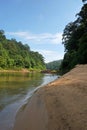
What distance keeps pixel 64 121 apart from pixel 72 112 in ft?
1.25

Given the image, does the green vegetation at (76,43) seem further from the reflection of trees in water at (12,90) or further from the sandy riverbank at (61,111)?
the sandy riverbank at (61,111)

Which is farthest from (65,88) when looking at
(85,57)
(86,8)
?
(86,8)

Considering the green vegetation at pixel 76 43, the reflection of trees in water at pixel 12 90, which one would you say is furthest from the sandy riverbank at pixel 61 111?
the green vegetation at pixel 76 43

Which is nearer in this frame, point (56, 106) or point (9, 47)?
point (56, 106)

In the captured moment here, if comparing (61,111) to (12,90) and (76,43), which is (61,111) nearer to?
(12,90)

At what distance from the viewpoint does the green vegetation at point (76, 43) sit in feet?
108

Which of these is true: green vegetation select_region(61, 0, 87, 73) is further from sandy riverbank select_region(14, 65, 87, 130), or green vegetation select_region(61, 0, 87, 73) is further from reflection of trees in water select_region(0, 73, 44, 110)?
sandy riverbank select_region(14, 65, 87, 130)

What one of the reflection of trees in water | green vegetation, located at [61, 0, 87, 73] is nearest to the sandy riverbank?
the reflection of trees in water

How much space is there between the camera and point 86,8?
142 feet

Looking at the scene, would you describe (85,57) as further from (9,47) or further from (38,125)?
(9,47)

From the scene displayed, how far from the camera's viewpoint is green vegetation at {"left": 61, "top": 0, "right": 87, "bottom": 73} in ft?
108

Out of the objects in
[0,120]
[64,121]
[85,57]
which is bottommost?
[0,120]

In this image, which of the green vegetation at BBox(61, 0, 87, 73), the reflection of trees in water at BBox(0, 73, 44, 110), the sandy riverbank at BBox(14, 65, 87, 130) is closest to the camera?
the sandy riverbank at BBox(14, 65, 87, 130)

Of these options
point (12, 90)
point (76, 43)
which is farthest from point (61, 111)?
point (76, 43)
